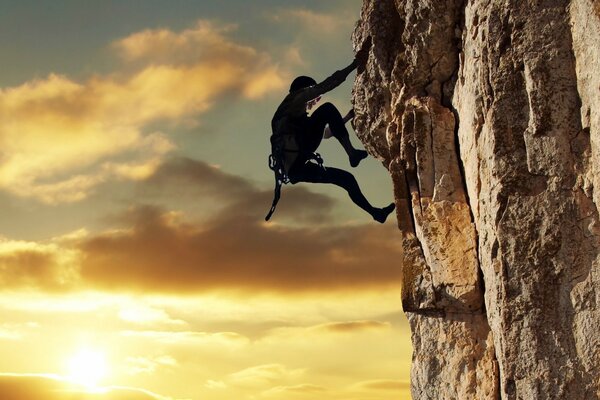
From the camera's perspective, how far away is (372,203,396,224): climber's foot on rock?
12.1 meters

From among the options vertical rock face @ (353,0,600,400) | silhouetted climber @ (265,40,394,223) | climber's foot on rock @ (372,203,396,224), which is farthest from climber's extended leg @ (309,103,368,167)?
vertical rock face @ (353,0,600,400)

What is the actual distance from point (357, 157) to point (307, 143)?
76cm

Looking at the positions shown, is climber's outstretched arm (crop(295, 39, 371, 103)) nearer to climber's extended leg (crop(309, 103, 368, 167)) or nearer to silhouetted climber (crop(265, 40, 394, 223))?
silhouetted climber (crop(265, 40, 394, 223))

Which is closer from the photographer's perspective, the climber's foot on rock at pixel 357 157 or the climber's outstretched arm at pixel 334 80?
the climber's outstretched arm at pixel 334 80

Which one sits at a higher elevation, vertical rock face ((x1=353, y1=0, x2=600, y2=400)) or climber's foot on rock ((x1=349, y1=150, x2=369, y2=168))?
climber's foot on rock ((x1=349, y1=150, x2=369, y2=168))

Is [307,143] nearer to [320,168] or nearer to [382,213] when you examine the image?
[320,168]

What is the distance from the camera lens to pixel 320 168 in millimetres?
12727

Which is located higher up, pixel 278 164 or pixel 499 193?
pixel 278 164

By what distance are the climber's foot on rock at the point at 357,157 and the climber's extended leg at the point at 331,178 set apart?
0.39m

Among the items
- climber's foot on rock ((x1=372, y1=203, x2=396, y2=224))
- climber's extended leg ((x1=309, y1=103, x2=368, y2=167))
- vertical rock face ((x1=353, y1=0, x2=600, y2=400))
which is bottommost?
vertical rock face ((x1=353, y1=0, x2=600, y2=400))

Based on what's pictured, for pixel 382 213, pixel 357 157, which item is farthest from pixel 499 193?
pixel 357 157

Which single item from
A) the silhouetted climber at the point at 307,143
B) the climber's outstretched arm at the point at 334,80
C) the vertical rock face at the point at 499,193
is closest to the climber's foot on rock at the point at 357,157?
the silhouetted climber at the point at 307,143

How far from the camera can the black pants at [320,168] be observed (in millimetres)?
12297

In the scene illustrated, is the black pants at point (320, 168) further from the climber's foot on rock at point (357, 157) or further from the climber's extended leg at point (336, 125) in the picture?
the climber's foot on rock at point (357, 157)
